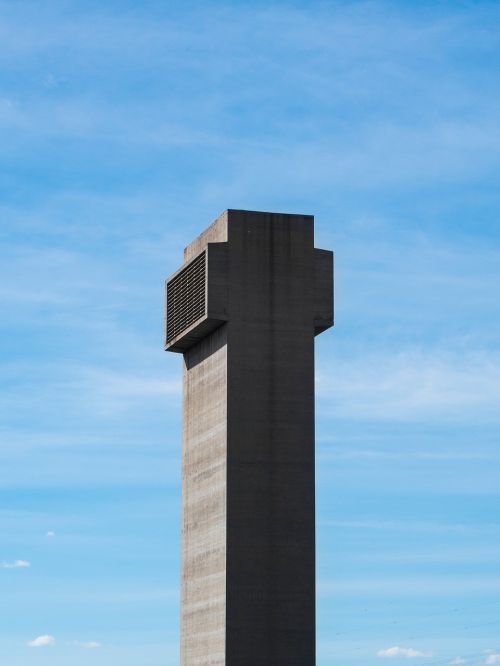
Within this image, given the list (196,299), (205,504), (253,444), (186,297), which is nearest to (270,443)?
(253,444)

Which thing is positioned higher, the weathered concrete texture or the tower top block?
the tower top block

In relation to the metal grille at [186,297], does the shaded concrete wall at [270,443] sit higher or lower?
lower

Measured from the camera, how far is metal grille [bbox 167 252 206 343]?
73750 millimetres

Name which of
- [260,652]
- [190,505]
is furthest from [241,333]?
[260,652]

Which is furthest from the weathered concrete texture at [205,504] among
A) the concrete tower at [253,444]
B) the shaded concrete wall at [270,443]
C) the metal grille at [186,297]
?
the metal grille at [186,297]

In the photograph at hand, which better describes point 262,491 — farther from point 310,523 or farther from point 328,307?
point 328,307

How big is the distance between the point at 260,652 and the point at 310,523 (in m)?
5.87

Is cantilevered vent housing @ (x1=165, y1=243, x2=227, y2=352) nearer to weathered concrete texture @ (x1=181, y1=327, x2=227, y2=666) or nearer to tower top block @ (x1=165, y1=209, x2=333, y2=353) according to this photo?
tower top block @ (x1=165, y1=209, x2=333, y2=353)

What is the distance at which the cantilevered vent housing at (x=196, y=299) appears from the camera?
72.4 metres

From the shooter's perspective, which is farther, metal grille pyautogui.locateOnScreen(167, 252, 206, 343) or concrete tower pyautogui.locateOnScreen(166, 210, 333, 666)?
metal grille pyautogui.locateOnScreen(167, 252, 206, 343)

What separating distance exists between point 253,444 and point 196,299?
730 centimetres

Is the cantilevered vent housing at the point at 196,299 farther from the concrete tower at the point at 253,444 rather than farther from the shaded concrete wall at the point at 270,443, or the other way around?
the shaded concrete wall at the point at 270,443

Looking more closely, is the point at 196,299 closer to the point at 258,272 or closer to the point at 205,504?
the point at 258,272

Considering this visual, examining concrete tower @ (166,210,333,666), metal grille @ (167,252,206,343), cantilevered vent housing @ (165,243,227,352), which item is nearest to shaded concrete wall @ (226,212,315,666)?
concrete tower @ (166,210,333,666)
